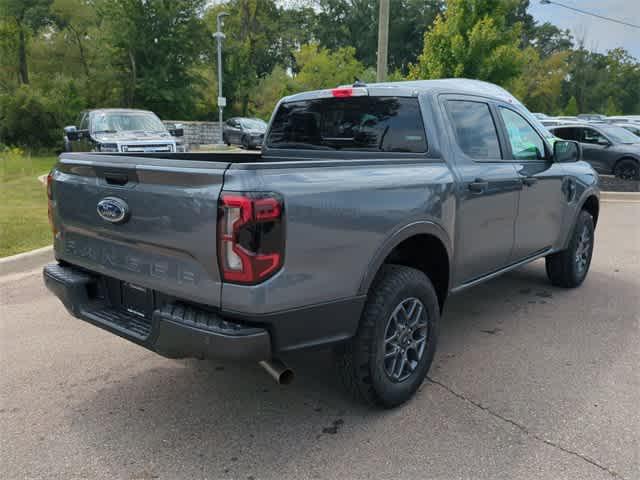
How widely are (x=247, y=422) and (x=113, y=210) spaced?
136 cm

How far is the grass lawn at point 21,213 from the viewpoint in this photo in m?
6.69

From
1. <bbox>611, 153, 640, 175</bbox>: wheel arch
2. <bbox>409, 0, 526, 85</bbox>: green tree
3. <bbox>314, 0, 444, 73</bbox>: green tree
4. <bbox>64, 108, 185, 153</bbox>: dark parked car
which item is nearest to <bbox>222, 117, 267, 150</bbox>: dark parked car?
<bbox>409, 0, 526, 85</bbox>: green tree

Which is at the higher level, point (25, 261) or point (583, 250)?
point (583, 250)

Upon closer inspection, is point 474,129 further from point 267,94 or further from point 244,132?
point 267,94

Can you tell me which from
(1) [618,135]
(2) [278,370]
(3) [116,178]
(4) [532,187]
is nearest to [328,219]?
(2) [278,370]

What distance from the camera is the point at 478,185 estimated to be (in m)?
3.72

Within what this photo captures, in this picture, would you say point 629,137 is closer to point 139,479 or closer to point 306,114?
point 306,114

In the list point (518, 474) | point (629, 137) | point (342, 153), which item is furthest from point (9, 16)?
point (518, 474)

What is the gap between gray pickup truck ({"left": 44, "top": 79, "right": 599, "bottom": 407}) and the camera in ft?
7.90

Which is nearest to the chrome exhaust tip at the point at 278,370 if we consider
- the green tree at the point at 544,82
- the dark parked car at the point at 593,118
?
the dark parked car at the point at 593,118

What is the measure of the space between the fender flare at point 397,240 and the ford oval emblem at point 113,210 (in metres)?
1.24

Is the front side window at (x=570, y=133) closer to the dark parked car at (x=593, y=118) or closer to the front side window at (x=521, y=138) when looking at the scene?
the dark parked car at (x=593, y=118)

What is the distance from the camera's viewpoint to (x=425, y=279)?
10.7 feet

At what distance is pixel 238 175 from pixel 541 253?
3.45 meters
